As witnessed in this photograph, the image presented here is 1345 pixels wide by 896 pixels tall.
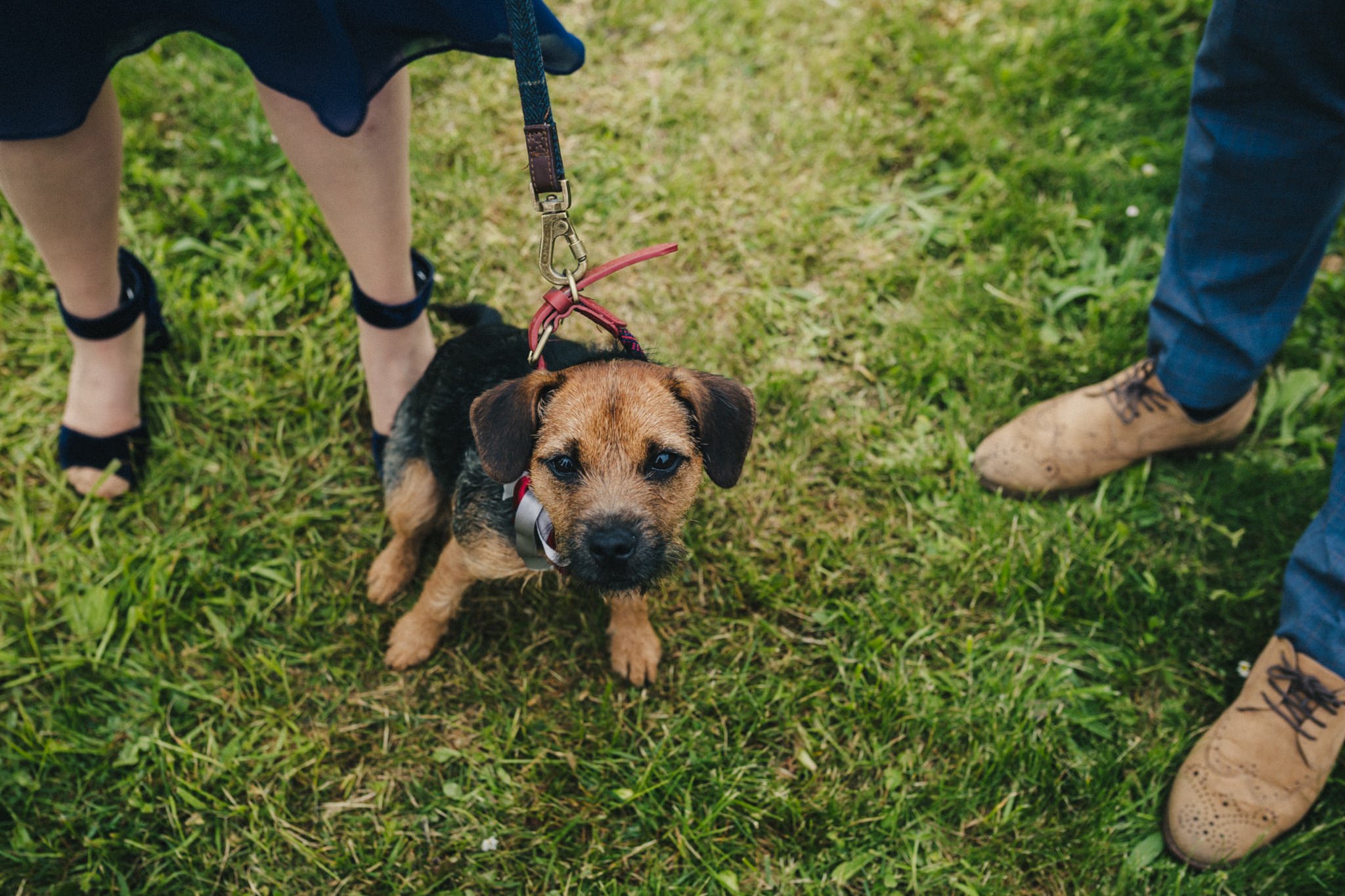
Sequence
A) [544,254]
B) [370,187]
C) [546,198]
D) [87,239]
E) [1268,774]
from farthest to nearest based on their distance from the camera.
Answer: [87,239] → [1268,774] → [370,187] → [544,254] → [546,198]

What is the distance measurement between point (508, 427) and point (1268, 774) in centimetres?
275

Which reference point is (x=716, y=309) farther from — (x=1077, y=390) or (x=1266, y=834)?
(x=1266, y=834)

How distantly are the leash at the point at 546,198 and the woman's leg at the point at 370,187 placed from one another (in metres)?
0.63

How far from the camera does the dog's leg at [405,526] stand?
3123 millimetres

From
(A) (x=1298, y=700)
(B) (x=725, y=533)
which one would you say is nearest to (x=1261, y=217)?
(A) (x=1298, y=700)

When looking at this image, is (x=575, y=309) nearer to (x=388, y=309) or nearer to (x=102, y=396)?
(x=388, y=309)

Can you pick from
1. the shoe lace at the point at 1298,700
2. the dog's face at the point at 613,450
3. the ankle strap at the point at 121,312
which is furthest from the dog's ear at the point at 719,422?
the ankle strap at the point at 121,312

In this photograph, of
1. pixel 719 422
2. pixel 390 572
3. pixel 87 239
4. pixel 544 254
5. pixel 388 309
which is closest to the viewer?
pixel 544 254

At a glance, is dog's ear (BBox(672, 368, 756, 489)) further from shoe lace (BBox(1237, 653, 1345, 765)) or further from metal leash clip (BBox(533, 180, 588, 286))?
shoe lace (BBox(1237, 653, 1345, 765))

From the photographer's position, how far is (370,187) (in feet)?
8.96

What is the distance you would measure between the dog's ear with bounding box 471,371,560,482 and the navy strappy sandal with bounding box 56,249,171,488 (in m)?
1.89

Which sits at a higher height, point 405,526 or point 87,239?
point 87,239

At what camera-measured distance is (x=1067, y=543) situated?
3.46m

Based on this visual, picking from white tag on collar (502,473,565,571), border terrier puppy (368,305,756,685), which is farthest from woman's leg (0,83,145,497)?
white tag on collar (502,473,565,571)
